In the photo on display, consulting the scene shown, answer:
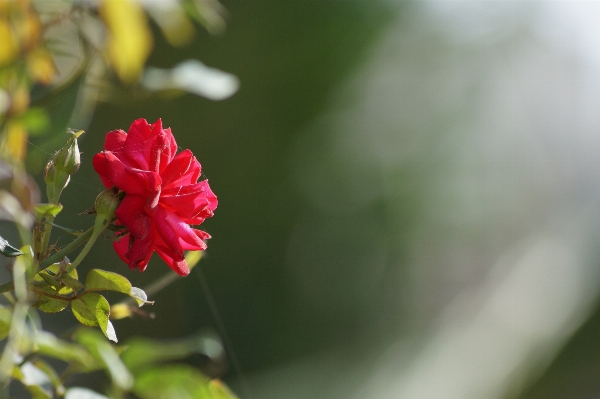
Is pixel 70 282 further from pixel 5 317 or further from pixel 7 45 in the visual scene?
pixel 7 45

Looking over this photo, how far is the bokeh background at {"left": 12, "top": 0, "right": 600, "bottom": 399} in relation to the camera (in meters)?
2.11

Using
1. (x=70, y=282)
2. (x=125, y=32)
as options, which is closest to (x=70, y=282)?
(x=70, y=282)

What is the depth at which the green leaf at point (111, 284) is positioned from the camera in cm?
32

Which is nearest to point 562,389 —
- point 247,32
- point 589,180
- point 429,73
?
point 589,180

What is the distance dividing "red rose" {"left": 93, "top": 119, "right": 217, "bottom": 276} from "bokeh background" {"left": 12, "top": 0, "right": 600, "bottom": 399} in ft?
5.23

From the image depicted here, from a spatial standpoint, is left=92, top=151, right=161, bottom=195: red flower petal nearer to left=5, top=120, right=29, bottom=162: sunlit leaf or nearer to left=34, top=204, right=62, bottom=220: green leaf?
left=34, top=204, right=62, bottom=220: green leaf

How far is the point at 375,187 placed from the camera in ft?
7.61

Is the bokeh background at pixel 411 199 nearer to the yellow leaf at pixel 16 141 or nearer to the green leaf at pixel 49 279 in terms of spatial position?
the yellow leaf at pixel 16 141

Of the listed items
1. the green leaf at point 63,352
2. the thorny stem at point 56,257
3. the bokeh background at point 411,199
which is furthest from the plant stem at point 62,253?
the bokeh background at point 411,199

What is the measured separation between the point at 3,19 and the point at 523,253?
89.9 inches

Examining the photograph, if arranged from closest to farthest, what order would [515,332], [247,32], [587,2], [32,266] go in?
[32,266], [587,2], [247,32], [515,332]

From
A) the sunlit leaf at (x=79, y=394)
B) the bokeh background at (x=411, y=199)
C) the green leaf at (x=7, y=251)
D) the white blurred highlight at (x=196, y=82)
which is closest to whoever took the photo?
the green leaf at (x=7, y=251)

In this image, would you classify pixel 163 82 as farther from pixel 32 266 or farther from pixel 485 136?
pixel 485 136

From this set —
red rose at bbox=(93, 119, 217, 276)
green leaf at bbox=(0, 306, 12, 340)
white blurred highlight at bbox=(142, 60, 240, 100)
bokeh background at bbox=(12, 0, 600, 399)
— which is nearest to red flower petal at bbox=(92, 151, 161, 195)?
red rose at bbox=(93, 119, 217, 276)
